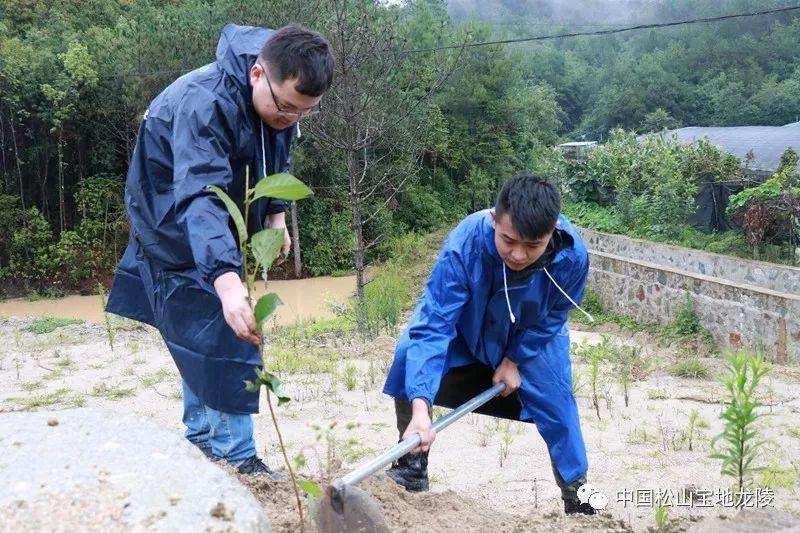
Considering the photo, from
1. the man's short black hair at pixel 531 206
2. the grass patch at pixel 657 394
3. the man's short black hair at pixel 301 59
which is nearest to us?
the man's short black hair at pixel 301 59

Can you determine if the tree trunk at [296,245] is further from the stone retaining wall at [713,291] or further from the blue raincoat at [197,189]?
the blue raincoat at [197,189]

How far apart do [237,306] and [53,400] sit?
3913 mm

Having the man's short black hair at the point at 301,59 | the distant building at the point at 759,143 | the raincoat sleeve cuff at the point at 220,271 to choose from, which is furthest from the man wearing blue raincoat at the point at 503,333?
the distant building at the point at 759,143

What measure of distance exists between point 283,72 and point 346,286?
1663 cm

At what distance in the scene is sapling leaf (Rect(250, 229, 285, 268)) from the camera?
6.31 feet

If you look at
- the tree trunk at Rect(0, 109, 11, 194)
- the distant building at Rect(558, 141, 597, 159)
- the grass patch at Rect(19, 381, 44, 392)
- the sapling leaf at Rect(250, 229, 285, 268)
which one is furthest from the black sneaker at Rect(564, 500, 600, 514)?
the tree trunk at Rect(0, 109, 11, 194)

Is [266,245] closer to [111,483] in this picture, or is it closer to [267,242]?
[267,242]

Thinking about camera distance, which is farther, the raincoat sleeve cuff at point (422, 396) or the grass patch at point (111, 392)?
the grass patch at point (111, 392)

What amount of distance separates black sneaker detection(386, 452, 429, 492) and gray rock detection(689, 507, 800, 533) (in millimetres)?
1142

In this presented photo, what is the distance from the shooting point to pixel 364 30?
374 inches

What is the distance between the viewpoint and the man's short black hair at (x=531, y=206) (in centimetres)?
275

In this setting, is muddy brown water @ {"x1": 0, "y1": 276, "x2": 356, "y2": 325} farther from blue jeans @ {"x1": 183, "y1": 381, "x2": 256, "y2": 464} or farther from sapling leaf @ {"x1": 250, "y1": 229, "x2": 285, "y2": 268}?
sapling leaf @ {"x1": 250, "y1": 229, "x2": 285, "y2": 268}

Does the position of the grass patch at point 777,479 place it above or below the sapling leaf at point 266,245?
below

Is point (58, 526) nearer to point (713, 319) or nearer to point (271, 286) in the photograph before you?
point (713, 319)
